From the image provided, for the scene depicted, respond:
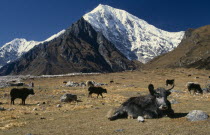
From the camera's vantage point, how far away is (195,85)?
1602 inches

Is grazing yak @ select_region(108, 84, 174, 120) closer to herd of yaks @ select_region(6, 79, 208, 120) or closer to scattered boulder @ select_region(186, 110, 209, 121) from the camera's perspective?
herd of yaks @ select_region(6, 79, 208, 120)

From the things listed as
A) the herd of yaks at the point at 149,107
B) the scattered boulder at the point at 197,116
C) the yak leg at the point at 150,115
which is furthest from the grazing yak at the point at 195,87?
the scattered boulder at the point at 197,116

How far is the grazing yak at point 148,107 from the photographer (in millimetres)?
17125

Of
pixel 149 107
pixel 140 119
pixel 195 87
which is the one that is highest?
pixel 195 87

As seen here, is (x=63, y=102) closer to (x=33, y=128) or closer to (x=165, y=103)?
(x=33, y=128)

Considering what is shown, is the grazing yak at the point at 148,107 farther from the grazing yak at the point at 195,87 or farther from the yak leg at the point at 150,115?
the grazing yak at the point at 195,87

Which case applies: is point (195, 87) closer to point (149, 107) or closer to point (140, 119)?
point (149, 107)

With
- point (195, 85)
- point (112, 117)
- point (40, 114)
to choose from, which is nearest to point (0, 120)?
point (40, 114)

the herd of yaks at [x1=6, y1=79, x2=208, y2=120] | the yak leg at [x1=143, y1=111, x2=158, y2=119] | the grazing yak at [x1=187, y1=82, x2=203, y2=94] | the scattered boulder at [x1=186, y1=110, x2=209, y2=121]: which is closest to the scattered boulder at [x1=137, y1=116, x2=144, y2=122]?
the herd of yaks at [x1=6, y1=79, x2=208, y2=120]

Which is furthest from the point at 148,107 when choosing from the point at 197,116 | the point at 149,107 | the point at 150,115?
the point at 197,116

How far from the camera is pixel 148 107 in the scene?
17422 mm

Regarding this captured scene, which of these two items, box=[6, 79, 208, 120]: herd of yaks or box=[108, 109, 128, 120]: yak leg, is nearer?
box=[6, 79, 208, 120]: herd of yaks

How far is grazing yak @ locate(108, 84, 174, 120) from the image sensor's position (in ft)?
56.2

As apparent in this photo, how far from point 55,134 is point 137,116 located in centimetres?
546
